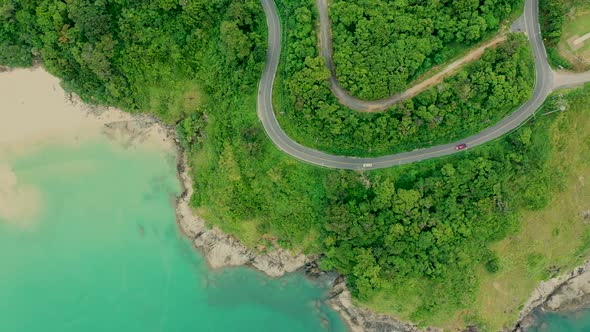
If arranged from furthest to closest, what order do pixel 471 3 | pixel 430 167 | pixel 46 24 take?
pixel 46 24 → pixel 430 167 → pixel 471 3

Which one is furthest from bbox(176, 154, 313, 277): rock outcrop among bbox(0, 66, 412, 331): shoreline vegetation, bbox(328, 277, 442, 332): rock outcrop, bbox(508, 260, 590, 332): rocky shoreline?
bbox(508, 260, 590, 332): rocky shoreline

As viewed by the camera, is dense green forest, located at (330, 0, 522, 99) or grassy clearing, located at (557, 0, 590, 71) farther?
grassy clearing, located at (557, 0, 590, 71)

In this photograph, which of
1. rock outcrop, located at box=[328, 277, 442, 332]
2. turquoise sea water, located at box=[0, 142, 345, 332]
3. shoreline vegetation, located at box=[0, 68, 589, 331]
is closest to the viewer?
rock outcrop, located at box=[328, 277, 442, 332]

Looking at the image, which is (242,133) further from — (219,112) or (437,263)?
(437,263)

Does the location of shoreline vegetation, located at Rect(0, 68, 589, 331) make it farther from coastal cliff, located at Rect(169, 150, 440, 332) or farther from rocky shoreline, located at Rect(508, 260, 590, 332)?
rocky shoreline, located at Rect(508, 260, 590, 332)

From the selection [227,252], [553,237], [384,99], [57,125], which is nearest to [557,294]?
[553,237]

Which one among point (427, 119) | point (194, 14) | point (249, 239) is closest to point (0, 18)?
point (194, 14)

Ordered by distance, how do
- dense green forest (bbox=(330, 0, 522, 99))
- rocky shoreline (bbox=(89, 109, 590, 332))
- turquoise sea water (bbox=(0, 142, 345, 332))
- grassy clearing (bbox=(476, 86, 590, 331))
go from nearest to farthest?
dense green forest (bbox=(330, 0, 522, 99)) → grassy clearing (bbox=(476, 86, 590, 331)) → rocky shoreline (bbox=(89, 109, 590, 332)) → turquoise sea water (bbox=(0, 142, 345, 332))

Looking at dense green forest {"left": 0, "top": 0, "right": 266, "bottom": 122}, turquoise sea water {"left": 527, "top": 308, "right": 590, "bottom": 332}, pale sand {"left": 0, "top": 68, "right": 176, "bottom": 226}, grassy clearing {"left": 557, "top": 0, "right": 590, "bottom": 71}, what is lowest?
turquoise sea water {"left": 527, "top": 308, "right": 590, "bottom": 332}
